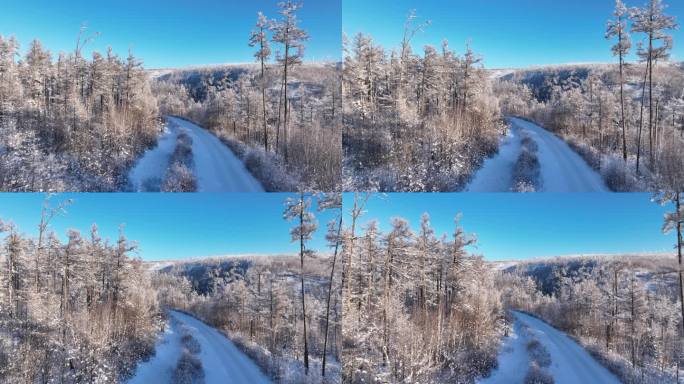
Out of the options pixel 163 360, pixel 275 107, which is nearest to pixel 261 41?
pixel 275 107

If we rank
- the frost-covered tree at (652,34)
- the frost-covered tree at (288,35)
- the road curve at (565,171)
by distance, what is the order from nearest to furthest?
the road curve at (565,171)
the frost-covered tree at (652,34)
the frost-covered tree at (288,35)

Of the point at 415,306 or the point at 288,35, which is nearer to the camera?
the point at 415,306

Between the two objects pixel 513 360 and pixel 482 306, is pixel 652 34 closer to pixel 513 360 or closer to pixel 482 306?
pixel 482 306

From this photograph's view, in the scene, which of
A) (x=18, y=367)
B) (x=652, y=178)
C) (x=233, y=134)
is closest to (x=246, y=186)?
(x=233, y=134)

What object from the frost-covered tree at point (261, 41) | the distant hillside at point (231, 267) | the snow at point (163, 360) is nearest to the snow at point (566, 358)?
the distant hillside at point (231, 267)

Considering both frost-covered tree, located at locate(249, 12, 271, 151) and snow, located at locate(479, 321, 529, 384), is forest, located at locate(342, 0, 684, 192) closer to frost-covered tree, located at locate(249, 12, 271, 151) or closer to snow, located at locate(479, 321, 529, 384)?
frost-covered tree, located at locate(249, 12, 271, 151)

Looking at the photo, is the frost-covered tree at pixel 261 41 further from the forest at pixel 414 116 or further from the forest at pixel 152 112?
the forest at pixel 414 116
